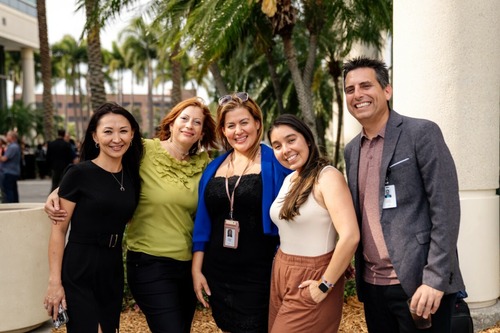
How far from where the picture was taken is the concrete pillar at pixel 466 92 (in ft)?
15.4

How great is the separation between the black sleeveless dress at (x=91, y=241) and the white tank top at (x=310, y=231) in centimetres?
103

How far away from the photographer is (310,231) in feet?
9.73

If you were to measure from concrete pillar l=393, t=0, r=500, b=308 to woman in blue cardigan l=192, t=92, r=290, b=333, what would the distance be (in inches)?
78.3

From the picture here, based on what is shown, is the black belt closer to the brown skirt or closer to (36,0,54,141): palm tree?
the brown skirt

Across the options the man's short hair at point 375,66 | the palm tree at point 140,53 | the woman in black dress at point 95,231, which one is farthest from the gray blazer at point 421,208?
the palm tree at point 140,53

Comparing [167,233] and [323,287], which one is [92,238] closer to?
[167,233]

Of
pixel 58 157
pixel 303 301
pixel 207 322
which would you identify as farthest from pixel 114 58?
pixel 303 301

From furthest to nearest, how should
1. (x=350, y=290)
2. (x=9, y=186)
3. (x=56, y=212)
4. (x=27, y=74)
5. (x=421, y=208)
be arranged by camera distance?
1. (x=27, y=74)
2. (x=9, y=186)
3. (x=350, y=290)
4. (x=56, y=212)
5. (x=421, y=208)

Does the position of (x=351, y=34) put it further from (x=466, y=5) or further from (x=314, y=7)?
(x=466, y=5)

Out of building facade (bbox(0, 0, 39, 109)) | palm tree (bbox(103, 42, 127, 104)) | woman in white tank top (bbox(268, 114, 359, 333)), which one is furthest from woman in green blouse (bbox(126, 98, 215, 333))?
palm tree (bbox(103, 42, 127, 104))

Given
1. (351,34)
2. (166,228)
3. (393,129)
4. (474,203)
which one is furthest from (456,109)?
(351,34)

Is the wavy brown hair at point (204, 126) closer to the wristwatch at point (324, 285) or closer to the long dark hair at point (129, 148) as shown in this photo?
the long dark hair at point (129, 148)

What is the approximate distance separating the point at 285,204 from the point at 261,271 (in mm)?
581

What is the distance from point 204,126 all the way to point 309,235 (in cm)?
134
